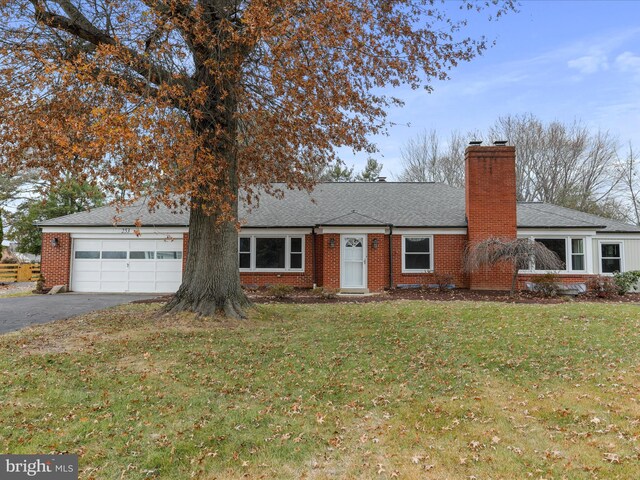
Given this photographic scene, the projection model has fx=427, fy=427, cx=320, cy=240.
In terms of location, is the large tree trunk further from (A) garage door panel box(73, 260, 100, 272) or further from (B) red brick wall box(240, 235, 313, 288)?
(A) garage door panel box(73, 260, 100, 272)

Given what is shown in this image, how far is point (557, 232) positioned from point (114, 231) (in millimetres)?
17392

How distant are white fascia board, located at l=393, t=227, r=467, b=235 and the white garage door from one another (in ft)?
29.2

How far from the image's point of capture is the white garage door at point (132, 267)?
17.3 metres

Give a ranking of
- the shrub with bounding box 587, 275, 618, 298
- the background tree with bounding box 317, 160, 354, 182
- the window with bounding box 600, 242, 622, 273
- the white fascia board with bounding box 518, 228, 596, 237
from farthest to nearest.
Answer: the background tree with bounding box 317, 160, 354, 182
the window with bounding box 600, 242, 622, 273
the white fascia board with bounding box 518, 228, 596, 237
the shrub with bounding box 587, 275, 618, 298

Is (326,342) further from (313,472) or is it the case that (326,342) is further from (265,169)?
(265,169)

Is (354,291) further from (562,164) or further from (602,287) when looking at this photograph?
(562,164)

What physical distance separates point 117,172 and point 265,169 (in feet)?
15.4

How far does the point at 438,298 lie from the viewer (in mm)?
13875

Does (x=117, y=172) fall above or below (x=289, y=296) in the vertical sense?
above

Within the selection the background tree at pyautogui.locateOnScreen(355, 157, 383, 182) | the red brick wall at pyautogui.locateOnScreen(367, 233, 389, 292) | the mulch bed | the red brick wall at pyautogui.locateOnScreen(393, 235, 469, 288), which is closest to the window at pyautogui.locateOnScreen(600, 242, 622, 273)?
the mulch bed

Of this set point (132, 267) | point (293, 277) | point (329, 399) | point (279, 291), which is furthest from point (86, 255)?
point (329, 399)

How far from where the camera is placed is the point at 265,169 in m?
A: 11.4

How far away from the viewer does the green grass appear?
367 cm

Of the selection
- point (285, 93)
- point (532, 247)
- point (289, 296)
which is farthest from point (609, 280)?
point (285, 93)
